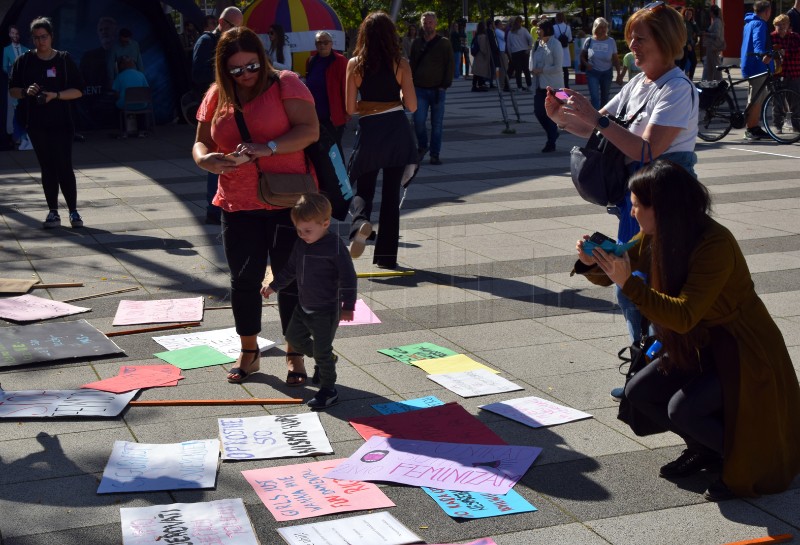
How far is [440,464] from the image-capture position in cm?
443

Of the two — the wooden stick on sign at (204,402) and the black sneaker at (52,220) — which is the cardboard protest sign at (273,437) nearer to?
the wooden stick on sign at (204,402)

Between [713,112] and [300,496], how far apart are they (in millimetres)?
13627

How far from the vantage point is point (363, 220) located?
313 inches

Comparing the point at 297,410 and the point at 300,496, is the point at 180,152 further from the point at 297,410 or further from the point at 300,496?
the point at 300,496

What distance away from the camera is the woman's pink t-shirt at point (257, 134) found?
5320 mm

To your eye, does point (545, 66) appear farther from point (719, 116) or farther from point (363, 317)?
point (363, 317)

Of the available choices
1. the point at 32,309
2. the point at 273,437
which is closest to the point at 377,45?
the point at 32,309

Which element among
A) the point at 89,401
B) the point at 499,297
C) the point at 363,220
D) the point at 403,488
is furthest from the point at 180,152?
the point at 403,488

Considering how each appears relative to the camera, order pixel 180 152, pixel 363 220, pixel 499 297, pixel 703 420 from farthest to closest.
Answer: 1. pixel 180 152
2. pixel 363 220
3. pixel 499 297
4. pixel 703 420

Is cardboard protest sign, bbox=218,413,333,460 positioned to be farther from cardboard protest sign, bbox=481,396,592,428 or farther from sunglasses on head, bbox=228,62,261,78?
sunglasses on head, bbox=228,62,261,78

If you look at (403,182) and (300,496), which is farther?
(403,182)

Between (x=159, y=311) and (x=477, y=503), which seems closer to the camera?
(x=477, y=503)

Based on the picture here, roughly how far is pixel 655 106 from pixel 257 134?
1903 millimetres

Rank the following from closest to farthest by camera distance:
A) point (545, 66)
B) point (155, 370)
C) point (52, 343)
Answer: point (155, 370) < point (52, 343) < point (545, 66)
